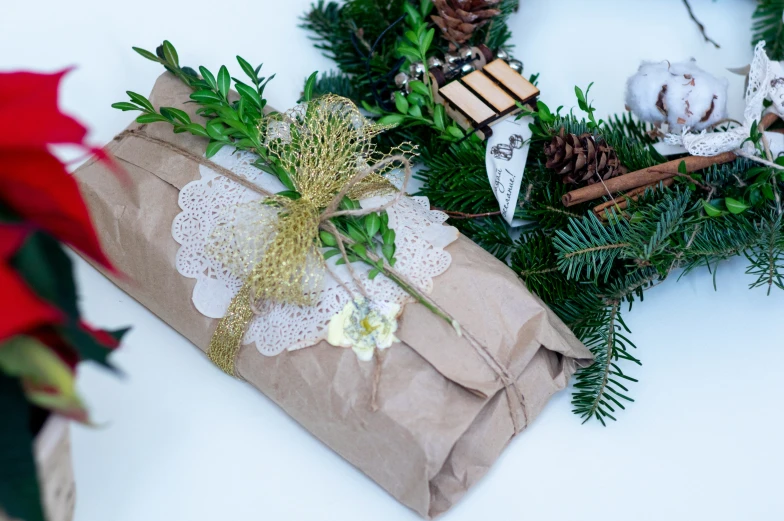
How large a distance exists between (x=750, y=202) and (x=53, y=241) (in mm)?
766

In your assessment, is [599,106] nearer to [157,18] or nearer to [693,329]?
[693,329]

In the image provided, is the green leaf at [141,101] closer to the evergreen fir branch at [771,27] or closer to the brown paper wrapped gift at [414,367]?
the brown paper wrapped gift at [414,367]

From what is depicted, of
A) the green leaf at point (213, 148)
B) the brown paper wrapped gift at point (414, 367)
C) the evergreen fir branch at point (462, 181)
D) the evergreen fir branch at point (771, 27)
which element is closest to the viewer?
the brown paper wrapped gift at point (414, 367)

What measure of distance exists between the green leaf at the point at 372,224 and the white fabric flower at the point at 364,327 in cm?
7

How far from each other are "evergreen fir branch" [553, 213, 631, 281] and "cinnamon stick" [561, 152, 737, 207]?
3 centimetres

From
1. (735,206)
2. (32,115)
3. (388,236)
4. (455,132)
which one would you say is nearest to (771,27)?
(735,206)

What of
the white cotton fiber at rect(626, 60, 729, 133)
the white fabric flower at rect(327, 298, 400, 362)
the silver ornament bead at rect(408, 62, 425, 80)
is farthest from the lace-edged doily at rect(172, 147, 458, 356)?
the white cotton fiber at rect(626, 60, 729, 133)

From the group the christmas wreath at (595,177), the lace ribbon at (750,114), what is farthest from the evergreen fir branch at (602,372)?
the lace ribbon at (750,114)

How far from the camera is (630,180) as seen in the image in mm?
869

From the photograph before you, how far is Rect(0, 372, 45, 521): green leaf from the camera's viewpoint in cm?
44

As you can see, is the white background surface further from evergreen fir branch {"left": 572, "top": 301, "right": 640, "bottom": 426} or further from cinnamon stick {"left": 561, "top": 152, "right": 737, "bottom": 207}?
cinnamon stick {"left": 561, "top": 152, "right": 737, "bottom": 207}

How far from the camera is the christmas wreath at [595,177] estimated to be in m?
0.84

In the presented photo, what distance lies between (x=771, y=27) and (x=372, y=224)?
31.4 inches

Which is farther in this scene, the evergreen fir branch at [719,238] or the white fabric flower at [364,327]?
the evergreen fir branch at [719,238]
